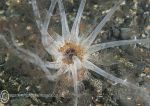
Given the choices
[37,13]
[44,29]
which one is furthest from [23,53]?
[37,13]

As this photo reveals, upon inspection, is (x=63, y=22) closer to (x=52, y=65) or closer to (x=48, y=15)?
(x=48, y=15)

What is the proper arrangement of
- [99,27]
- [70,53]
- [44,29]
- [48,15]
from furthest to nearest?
[99,27] < [70,53] < [48,15] < [44,29]

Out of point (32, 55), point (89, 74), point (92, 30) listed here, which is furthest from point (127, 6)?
point (32, 55)

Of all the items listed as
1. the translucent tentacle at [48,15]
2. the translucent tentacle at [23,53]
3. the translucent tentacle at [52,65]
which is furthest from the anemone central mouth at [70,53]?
the translucent tentacle at [23,53]

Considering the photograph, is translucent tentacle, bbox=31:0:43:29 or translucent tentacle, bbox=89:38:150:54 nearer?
translucent tentacle, bbox=31:0:43:29

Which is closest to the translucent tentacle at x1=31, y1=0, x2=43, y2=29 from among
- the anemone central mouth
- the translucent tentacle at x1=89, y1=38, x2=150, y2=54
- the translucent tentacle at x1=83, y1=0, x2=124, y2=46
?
the anemone central mouth

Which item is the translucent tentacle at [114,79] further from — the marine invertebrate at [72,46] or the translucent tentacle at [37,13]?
the translucent tentacle at [37,13]

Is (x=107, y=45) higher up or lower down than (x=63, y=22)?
lower down

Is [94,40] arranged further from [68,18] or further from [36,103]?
[36,103]

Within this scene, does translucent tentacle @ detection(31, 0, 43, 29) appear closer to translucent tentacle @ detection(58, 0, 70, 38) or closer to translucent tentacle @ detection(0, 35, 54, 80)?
translucent tentacle @ detection(58, 0, 70, 38)
